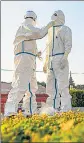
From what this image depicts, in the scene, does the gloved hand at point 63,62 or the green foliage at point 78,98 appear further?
the green foliage at point 78,98

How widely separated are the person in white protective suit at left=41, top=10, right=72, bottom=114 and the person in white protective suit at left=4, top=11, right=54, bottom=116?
33 cm

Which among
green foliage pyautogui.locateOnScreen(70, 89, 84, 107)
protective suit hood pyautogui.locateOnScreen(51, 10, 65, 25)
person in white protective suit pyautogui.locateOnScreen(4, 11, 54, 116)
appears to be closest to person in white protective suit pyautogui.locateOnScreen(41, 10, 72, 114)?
protective suit hood pyautogui.locateOnScreen(51, 10, 65, 25)

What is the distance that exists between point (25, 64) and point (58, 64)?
61 cm

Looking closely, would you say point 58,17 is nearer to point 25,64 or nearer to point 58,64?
point 58,64

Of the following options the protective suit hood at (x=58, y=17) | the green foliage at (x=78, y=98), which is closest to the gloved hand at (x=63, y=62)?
the protective suit hood at (x=58, y=17)

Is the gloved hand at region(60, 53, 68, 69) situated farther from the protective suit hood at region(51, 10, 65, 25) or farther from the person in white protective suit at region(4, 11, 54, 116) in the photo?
the protective suit hood at region(51, 10, 65, 25)

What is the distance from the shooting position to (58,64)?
20.4 ft

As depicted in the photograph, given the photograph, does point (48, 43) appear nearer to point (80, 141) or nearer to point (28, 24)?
point (28, 24)

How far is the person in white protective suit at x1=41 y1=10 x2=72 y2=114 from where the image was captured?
6102 mm

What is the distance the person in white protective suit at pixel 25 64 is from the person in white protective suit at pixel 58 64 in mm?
332

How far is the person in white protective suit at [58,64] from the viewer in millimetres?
6102

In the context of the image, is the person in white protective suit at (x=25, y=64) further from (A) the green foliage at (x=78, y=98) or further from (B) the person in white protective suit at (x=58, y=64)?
(A) the green foliage at (x=78, y=98)

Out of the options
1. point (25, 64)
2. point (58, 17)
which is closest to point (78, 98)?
point (58, 17)

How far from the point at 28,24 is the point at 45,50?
707mm
